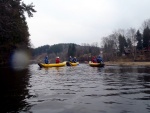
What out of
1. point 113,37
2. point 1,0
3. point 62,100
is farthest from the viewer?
point 113,37

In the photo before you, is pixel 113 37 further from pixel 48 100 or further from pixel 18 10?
pixel 48 100

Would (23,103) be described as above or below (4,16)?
below

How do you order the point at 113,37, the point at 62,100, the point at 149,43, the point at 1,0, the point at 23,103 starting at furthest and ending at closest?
the point at 113,37 < the point at 149,43 < the point at 1,0 < the point at 62,100 < the point at 23,103

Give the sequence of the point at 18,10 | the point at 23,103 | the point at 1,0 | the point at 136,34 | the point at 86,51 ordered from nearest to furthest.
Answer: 1. the point at 23,103
2. the point at 1,0
3. the point at 18,10
4. the point at 136,34
5. the point at 86,51

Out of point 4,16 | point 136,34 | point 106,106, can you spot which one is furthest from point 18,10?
point 136,34

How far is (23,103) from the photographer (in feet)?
29.4

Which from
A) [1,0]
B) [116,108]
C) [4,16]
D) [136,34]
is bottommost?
[116,108]

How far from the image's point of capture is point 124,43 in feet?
338

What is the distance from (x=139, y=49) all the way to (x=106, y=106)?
93.0 m

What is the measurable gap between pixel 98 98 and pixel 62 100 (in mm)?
1671

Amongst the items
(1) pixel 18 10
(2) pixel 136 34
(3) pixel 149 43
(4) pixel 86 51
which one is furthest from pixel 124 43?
(1) pixel 18 10

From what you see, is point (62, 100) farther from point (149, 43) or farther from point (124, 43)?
point (124, 43)

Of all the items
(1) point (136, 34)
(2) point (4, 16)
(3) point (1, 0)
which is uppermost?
(1) point (136, 34)

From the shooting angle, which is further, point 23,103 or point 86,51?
point 86,51
